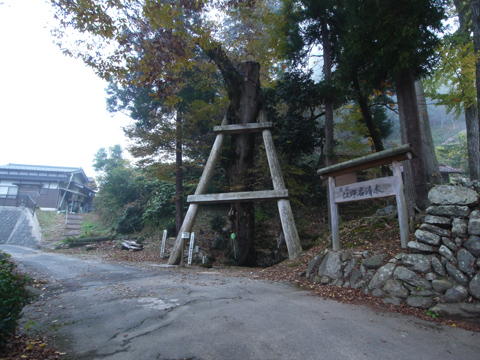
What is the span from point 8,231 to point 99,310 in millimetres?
21598

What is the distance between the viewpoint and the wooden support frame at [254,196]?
8.60 m

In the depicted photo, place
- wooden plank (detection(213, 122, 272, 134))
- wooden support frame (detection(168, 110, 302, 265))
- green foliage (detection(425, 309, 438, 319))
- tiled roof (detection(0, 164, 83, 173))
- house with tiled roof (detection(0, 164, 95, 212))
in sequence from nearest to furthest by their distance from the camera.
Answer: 1. green foliage (detection(425, 309, 438, 319))
2. wooden support frame (detection(168, 110, 302, 265))
3. wooden plank (detection(213, 122, 272, 134))
4. house with tiled roof (detection(0, 164, 95, 212))
5. tiled roof (detection(0, 164, 83, 173))

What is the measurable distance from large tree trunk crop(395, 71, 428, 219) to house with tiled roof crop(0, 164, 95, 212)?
2767cm

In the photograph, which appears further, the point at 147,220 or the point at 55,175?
the point at 55,175

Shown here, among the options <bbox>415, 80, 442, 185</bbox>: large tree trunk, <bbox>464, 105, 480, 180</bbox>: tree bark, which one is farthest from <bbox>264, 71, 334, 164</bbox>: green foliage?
<bbox>464, 105, 480, 180</bbox>: tree bark

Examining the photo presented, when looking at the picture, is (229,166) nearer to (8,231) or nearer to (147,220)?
(147,220)

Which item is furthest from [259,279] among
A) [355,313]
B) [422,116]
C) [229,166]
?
[422,116]

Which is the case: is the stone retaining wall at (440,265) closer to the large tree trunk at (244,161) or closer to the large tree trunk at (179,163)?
the large tree trunk at (244,161)

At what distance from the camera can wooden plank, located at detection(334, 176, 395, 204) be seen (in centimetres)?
534

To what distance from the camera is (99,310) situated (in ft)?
14.6

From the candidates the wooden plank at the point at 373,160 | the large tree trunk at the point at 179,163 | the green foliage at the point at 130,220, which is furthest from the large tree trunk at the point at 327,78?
the green foliage at the point at 130,220

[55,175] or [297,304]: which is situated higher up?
[55,175]

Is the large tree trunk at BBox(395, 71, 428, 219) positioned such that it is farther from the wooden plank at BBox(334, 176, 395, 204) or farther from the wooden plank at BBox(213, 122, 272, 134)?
the wooden plank at BBox(213, 122, 272, 134)

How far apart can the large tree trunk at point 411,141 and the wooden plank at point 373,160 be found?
4.04ft
